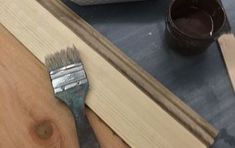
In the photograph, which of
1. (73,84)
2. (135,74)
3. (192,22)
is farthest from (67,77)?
(192,22)

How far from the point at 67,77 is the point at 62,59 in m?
0.04

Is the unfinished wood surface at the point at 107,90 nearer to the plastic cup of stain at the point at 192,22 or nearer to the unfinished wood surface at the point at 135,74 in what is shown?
the unfinished wood surface at the point at 135,74

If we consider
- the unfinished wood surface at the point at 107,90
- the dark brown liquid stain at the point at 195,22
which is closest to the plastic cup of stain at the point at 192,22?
the dark brown liquid stain at the point at 195,22

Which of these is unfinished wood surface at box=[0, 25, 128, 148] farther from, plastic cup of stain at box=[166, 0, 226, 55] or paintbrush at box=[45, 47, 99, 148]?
plastic cup of stain at box=[166, 0, 226, 55]

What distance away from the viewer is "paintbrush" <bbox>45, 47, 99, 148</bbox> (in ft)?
2.10

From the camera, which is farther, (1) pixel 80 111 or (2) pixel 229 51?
(2) pixel 229 51

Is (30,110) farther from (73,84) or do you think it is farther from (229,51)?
(229,51)

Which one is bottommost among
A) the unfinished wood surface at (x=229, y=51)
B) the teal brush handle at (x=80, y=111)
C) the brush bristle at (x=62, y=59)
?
the unfinished wood surface at (x=229, y=51)

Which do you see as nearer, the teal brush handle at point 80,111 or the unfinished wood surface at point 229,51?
the teal brush handle at point 80,111

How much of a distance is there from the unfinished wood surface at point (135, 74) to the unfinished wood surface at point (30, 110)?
101mm

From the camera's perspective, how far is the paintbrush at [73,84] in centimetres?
64

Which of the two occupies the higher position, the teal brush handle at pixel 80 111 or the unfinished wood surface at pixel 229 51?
the teal brush handle at pixel 80 111

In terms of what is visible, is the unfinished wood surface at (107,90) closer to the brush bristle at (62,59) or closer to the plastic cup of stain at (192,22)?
the brush bristle at (62,59)

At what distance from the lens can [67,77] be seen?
0.67 m
